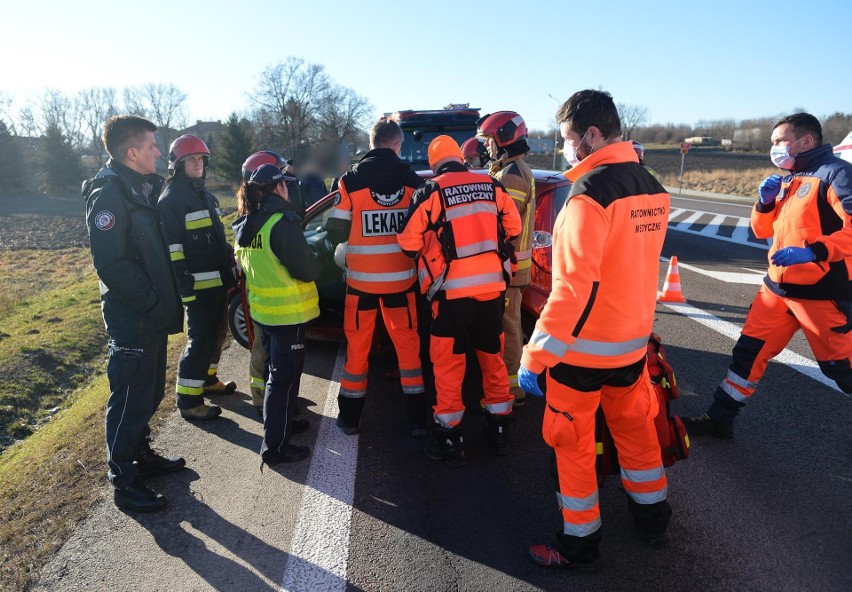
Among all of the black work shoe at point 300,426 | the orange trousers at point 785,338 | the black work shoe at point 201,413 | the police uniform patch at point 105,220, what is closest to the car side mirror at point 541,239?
the orange trousers at point 785,338

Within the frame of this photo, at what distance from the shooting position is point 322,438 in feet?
13.4

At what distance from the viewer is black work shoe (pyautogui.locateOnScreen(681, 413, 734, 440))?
3863mm

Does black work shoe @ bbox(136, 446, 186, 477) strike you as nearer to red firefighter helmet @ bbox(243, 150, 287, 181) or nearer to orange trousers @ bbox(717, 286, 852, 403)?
red firefighter helmet @ bbox(243, 150, 287, 181)

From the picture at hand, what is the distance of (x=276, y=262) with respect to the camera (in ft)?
11.9

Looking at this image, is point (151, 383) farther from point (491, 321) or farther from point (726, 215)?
point (726, 215)

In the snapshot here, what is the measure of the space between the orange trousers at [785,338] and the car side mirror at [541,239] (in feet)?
5.21

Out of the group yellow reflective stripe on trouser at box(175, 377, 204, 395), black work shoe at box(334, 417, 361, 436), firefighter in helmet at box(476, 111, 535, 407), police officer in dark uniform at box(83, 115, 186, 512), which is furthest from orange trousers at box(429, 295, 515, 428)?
yellow reflective stripe on trouser at box(175, 377, 204, 395)

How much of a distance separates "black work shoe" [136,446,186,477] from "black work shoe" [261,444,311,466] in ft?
1.93

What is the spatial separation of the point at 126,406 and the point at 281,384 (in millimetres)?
932

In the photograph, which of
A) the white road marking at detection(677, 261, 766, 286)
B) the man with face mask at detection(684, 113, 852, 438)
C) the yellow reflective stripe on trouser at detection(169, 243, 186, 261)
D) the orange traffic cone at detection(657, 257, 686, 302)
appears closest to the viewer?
the man with face mask at detection(684, 113, 852, 438)

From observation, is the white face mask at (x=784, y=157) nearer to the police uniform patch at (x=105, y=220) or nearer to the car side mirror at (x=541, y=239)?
the car side mirror at (x=541, y=239)

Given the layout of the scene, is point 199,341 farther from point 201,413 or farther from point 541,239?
point 541,239

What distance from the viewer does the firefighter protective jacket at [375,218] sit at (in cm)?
385

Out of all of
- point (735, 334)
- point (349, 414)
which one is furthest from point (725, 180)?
point (349, 414)
